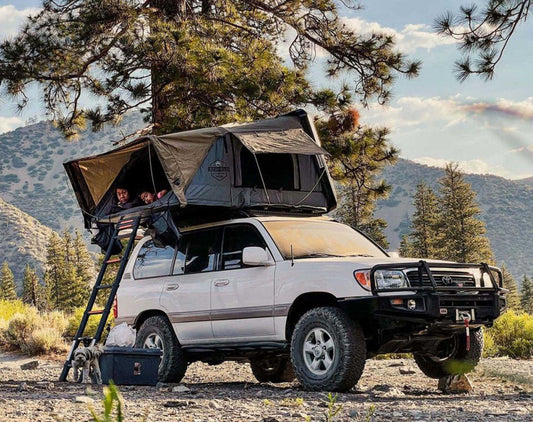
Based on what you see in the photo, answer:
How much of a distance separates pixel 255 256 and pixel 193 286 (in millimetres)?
1357

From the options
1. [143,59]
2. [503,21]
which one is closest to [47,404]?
[503,21]

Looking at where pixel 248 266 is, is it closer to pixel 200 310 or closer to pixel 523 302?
pixel 200 310

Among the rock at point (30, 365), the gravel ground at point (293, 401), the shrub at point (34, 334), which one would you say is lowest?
the gravel ground at point (293, 401)

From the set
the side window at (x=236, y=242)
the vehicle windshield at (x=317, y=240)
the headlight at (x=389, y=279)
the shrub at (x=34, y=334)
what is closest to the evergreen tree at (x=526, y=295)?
the shrub at (x=34, y=334)

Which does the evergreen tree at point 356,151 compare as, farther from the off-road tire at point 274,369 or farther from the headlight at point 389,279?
the headlight at point 389,279

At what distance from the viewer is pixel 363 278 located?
8.49 m

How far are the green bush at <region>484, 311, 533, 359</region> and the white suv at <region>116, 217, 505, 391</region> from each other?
21.8 feet

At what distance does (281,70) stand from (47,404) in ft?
34.1

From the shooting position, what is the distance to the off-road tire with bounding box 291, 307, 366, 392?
327 inches

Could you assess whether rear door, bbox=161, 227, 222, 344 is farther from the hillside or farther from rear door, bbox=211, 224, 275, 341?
→ the hillside

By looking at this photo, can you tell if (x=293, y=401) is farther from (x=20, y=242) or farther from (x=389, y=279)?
(x=20, y=242)

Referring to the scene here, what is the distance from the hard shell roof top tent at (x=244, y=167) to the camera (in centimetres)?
1080

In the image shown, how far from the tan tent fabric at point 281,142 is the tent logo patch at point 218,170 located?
1.52ft

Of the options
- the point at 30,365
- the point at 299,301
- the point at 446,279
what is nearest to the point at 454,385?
the point at 446,279
